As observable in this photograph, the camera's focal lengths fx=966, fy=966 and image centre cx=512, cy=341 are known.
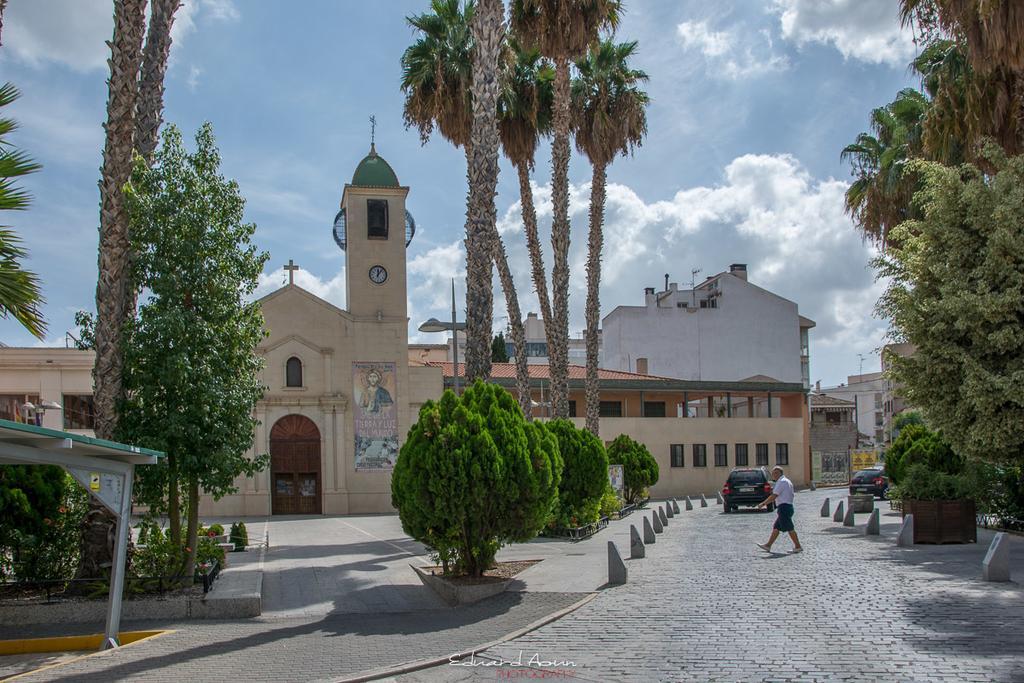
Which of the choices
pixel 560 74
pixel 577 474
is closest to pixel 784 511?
pixel 577 474

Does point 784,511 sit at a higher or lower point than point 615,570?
higher

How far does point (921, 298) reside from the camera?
19.3 metres

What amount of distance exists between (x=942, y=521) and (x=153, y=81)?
16.5m

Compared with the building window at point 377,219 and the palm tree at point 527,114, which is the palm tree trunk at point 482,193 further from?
the building window at point 377,219

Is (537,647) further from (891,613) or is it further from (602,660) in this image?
(891,613)

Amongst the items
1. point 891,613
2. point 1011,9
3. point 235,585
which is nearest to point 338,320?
point 235,585

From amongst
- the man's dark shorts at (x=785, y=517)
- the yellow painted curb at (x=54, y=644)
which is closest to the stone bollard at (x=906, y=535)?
the man's dark shorts at (x=785, y=517)

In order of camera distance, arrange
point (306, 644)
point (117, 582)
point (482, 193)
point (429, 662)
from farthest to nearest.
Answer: point (482, 193) < point (117, 582) < point (306, 644) < point (429, 662)

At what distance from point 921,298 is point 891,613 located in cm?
971

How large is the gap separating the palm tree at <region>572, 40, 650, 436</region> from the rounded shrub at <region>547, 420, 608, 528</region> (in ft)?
23.5

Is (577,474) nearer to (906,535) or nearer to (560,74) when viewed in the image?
(906,535)

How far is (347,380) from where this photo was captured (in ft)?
132

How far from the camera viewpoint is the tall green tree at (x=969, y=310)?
17.7 metres

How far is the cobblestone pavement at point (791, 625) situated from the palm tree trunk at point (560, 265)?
40.0 ft
